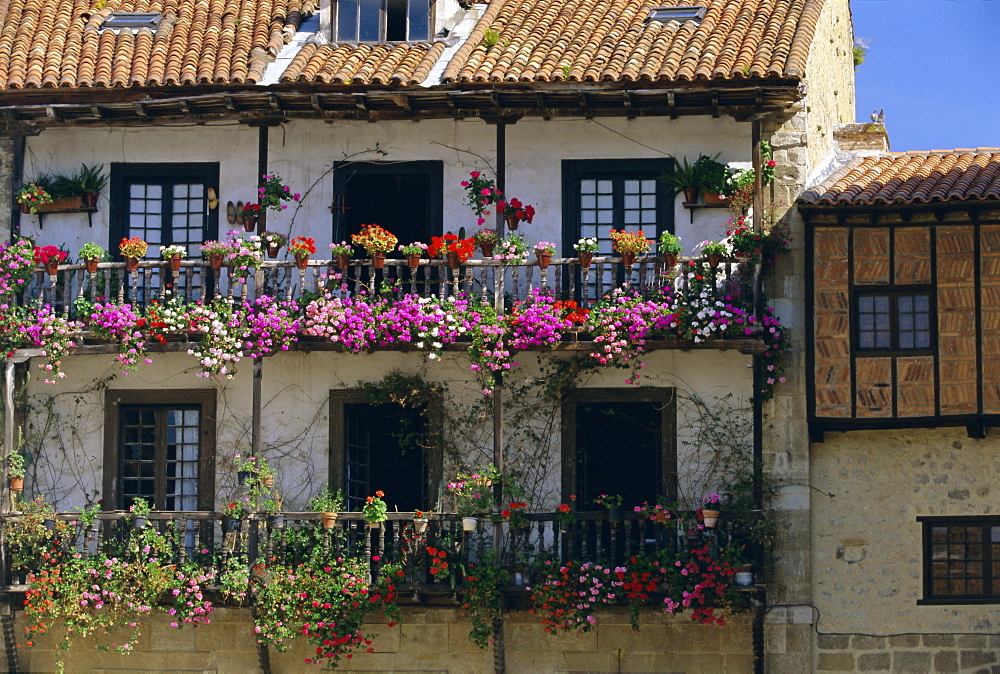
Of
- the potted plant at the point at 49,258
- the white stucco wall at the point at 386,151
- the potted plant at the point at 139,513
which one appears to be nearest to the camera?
the potted plant at the point at 139,513

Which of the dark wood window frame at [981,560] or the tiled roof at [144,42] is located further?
the tiled roof at [144,42]

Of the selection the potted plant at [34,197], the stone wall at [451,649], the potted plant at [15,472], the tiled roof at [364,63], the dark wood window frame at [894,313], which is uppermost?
the tiled roof at [364,63]

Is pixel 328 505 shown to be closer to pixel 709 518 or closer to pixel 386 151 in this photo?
pixel 709 518

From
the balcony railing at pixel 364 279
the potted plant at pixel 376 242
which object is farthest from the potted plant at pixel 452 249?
the potted plant at pixel 376 242

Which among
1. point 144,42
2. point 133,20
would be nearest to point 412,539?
point 144,42

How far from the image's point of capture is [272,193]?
2123 centimetres

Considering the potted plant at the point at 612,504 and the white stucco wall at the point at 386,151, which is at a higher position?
the white stucco wall at the point at 386,151

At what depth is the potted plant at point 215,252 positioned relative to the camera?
20.3m

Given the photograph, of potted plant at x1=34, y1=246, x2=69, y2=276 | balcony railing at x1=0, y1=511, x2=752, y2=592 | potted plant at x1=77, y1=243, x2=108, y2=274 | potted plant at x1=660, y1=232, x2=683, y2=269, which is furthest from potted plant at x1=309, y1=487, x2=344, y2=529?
potted plant at x1=660, y1=232, x2=683, y2=269

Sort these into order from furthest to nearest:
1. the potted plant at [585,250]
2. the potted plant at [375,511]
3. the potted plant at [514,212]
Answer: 1. the potted plant at [514,212]
2. the potted plant at [585,250]
3. the potted plant at [375,511]

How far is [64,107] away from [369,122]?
350 cm

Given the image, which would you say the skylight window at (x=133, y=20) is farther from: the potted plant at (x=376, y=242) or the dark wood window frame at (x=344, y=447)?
the dark wood window frame at (x=344, y=447)

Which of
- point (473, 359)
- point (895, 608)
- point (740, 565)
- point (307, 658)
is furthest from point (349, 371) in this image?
point (895, 608)

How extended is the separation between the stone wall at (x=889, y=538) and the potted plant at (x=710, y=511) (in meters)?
1.39
